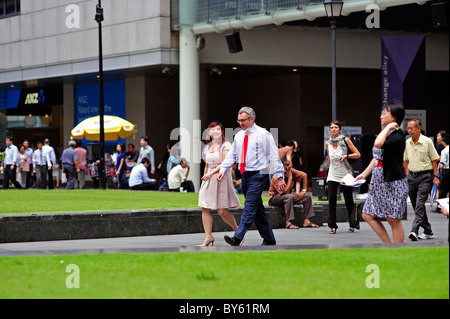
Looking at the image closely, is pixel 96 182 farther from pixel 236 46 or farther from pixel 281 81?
pixel 281 81

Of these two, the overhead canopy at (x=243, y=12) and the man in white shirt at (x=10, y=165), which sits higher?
the overhead canopy at (x=243, y=12)

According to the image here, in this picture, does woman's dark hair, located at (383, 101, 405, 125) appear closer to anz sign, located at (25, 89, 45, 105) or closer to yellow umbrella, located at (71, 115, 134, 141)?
yellow umbrella, located at (71, 115, 134, 141)

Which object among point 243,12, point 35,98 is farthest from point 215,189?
point 35,98

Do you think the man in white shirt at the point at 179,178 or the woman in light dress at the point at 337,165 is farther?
the man in white shirt at the point at 179,178

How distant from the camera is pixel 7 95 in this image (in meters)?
41.7

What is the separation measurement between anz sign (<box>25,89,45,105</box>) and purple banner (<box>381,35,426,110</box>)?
19021mm

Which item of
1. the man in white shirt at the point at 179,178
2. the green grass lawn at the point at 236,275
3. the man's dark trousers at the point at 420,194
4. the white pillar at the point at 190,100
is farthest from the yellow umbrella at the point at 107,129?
the green grass lawn at the point at 236,275

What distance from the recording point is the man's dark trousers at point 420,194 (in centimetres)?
1272

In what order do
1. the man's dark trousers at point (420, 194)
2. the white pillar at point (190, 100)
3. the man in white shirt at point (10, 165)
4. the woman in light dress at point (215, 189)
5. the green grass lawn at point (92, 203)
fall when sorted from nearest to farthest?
the woman in light dress at point (215, 189)
the man's dark trousers at point (420, 194)
the green grass lawn at point (92, 203)
the man in white shirt at point (10, 165)
the white pillar at point (190, 100)

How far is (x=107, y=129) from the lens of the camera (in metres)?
30.1

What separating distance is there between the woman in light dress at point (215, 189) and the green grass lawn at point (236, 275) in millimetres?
2585

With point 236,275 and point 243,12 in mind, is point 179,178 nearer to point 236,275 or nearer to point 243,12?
point 243,12

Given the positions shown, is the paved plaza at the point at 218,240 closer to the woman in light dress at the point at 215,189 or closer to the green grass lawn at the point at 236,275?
the woman in light dress at the point at 215,189

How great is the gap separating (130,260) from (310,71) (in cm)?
2742
